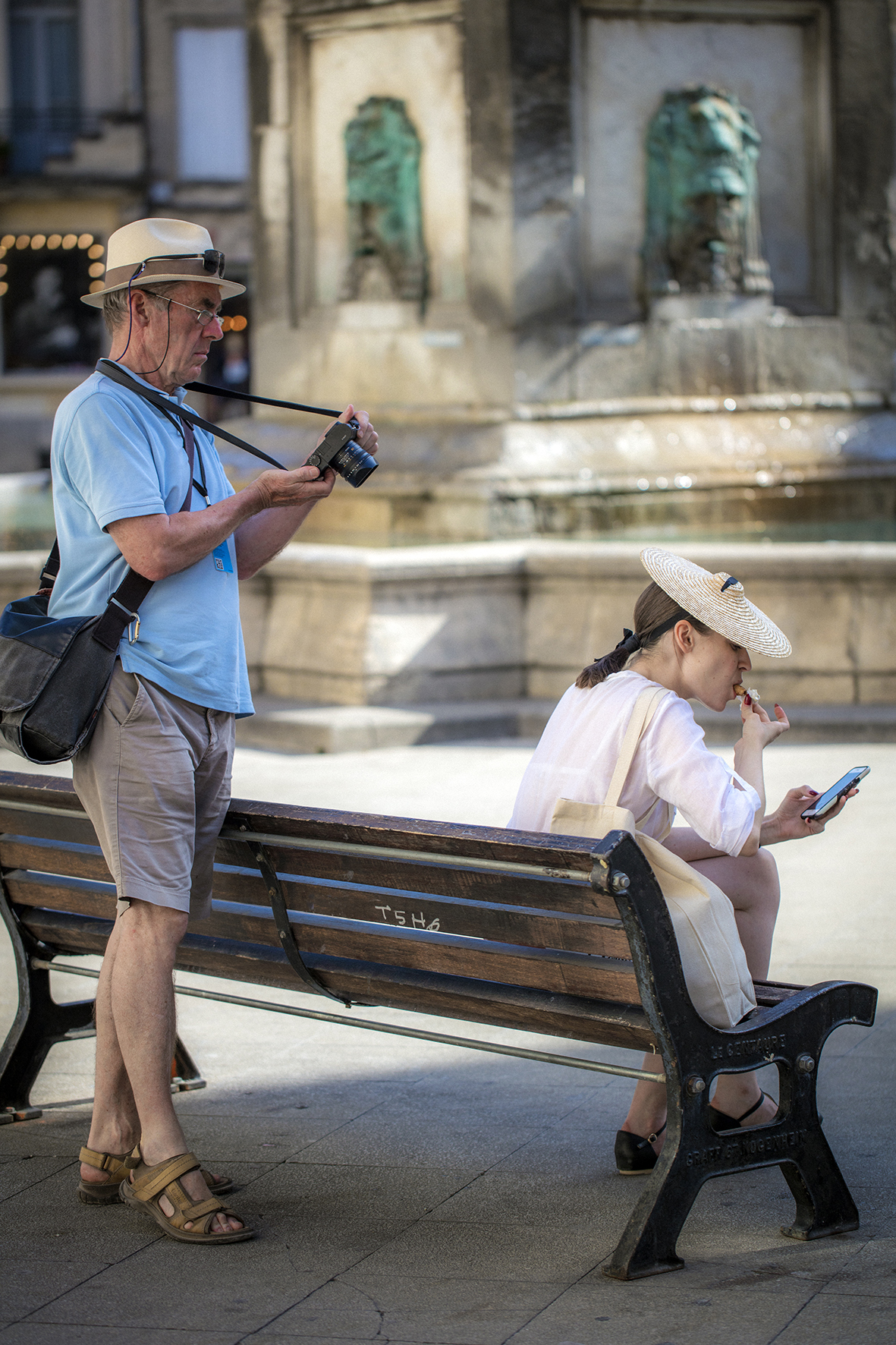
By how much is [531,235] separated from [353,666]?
10.2ft

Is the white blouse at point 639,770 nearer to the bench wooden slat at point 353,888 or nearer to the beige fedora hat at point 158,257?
the bench wooden slat at point 353,888

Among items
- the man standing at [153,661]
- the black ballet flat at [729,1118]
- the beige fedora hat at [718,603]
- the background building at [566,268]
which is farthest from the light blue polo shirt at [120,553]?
the background building at [566,268]

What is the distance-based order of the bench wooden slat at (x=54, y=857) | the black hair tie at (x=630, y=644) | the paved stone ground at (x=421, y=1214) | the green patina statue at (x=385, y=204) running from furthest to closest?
the green patina statue at (x=385, y=204) < the bench wooden slat at (x=54, y=857) < the black hair tie at (x=630, y=644) < the paved stone ground at (x=421, y=1214)

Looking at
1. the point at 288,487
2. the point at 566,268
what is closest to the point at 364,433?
the point at 288,487

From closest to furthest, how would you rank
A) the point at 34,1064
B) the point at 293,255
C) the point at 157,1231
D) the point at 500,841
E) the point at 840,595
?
the point at 500,841, the point at 157,1231, the point at 34,1064, the point at 840,595, the point at 293,255

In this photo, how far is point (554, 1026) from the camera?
3.33 meters

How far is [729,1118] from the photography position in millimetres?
3754

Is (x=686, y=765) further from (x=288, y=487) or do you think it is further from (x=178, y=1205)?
(x=178, y=1205)

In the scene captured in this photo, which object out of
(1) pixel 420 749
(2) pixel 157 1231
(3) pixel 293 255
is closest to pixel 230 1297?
(2) pixel 157 1231

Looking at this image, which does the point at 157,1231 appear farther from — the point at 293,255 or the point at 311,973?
the point at 293,255

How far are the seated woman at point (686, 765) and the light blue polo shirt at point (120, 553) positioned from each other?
0.66 m

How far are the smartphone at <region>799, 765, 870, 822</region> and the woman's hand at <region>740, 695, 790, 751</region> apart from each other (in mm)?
148

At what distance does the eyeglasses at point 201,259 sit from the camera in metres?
3.58

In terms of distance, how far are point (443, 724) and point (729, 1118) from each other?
15.7ft
